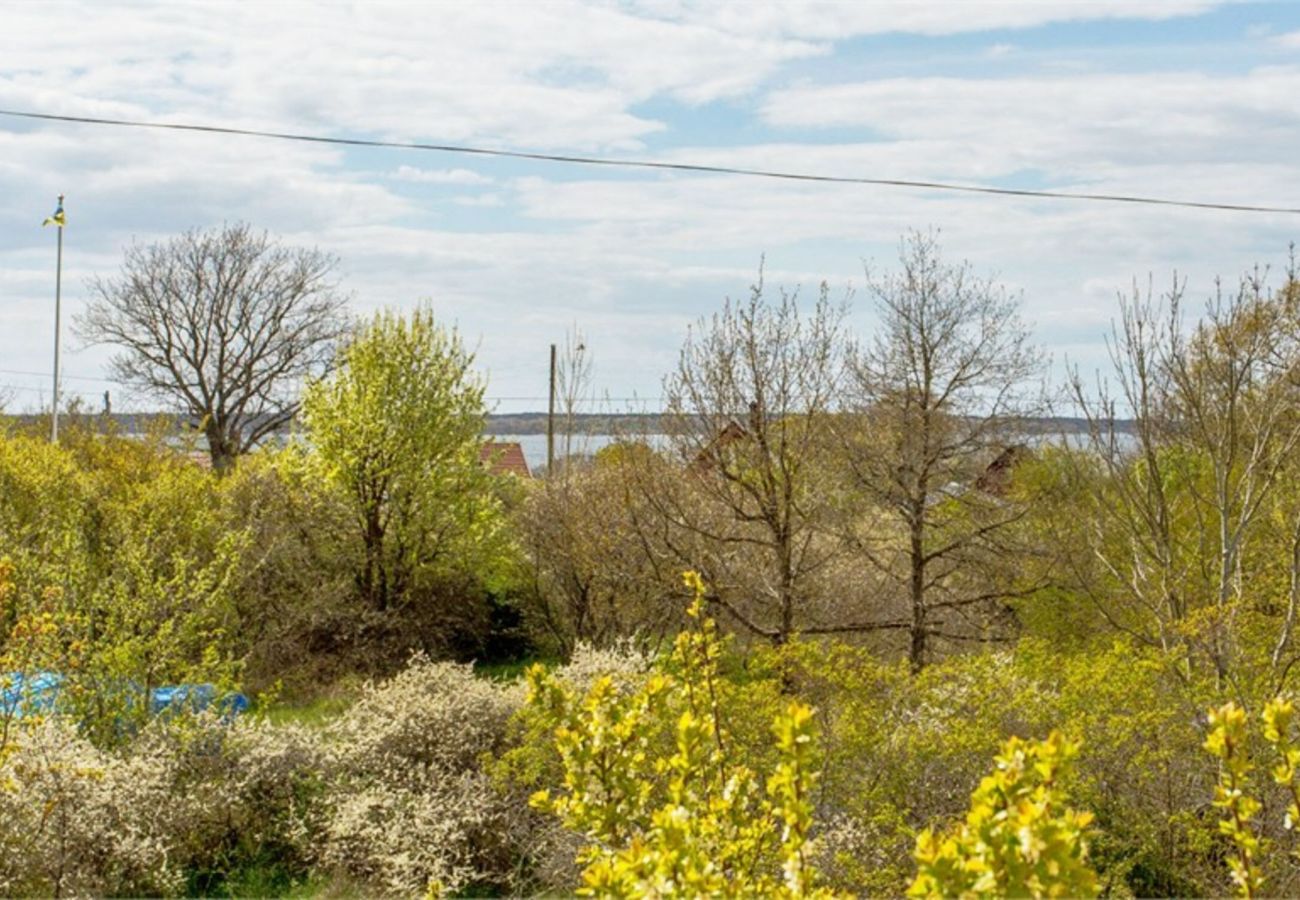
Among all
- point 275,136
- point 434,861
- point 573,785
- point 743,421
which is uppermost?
point 275,136

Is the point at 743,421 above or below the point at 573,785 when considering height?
above

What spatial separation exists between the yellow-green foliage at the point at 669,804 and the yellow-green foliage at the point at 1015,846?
0.46 meters

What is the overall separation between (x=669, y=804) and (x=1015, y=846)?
5.61ft

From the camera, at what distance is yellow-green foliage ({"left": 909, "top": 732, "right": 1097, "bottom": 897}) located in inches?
95.3

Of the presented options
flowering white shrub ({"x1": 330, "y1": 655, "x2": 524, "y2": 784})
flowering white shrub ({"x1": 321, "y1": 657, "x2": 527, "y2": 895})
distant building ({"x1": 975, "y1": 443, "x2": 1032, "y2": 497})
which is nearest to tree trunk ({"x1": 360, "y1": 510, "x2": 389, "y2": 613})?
flowering white shrub ({"x1": 321, "y1": 657, "x2": 527, "y2": 895})

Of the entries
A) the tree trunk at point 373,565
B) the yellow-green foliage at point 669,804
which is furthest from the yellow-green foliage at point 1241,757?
the tree trunk at point 373,565

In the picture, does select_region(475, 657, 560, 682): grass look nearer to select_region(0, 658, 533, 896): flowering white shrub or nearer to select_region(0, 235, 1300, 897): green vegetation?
select_region(0, 235, 1300, 897): green vegetation

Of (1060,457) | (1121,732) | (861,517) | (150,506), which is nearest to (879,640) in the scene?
(861,517)

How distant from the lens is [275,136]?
12.0m

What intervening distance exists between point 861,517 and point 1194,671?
18.3 ft

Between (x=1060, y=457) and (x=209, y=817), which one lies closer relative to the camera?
(x=209, y=817)

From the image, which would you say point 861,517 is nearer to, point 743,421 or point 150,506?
point 743,421

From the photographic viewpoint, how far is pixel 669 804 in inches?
160

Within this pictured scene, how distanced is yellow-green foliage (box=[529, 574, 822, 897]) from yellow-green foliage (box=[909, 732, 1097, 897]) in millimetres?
461
